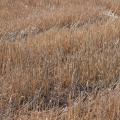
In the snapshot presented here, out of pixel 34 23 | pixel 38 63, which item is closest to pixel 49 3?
pixel 34 23

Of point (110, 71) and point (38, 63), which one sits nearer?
point (110, 71)

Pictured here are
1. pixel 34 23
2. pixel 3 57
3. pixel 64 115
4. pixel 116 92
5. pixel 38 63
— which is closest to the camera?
pixel 64 115

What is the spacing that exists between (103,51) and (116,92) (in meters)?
1.53

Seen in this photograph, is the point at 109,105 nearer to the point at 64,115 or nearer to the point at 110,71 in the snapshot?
the point at 64,115

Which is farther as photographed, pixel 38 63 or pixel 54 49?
pixel 54 49

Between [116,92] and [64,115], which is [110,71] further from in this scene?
[64,115]

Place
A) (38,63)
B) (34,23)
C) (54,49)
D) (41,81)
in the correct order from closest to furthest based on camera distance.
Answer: (41,81), (38,63), (54,49), (34,23)

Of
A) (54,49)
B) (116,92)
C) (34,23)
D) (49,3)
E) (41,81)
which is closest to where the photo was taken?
(116,92)

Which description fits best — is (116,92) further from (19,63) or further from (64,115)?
(19,63)

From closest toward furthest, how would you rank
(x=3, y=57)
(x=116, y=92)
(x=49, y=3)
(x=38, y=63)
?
(x=116, y=92) → (x=38, y=63) → (x=3, y=57) → (x=49, y=3)

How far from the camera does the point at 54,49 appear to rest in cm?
538

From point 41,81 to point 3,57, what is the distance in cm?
108

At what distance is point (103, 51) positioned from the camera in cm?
510

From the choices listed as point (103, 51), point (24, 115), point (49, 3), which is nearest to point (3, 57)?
point (103, 51)
